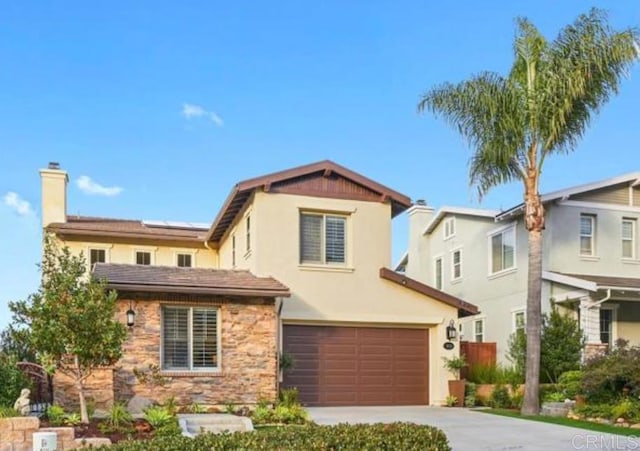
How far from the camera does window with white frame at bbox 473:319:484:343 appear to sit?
22653 millimetres

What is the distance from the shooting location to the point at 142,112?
62.0 feet

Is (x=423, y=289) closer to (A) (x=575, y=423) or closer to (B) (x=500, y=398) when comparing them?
(B) (x=500, y=398)

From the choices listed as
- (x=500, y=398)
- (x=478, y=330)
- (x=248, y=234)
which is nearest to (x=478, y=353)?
(x=500, y=398)

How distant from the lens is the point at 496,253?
2183cm

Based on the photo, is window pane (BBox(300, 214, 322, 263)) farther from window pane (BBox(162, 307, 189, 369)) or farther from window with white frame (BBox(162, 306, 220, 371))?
window pane (BBox(162, 307, 189, 369))

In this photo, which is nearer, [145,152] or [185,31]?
[185,31]

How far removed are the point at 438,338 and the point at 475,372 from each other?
168 cm

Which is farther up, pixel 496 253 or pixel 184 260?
pixel 496 253

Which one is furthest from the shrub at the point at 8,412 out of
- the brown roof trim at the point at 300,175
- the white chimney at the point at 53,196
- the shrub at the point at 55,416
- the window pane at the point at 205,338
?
the white chimney at the point at 53,196

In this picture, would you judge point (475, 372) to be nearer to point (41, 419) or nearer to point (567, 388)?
point (567, 388)

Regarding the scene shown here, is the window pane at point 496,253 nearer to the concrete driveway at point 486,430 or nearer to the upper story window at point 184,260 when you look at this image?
the concrete driveway at point 486,430

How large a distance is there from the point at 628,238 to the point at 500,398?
23.9 ft

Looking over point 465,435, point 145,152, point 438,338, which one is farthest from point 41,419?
point 438,338

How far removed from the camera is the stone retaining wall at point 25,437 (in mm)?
10430
